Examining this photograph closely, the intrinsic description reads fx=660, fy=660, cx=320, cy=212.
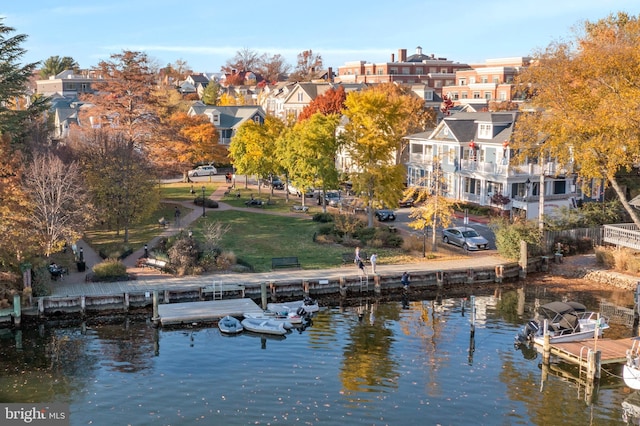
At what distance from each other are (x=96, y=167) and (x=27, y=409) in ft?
103

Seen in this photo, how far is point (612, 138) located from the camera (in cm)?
4512

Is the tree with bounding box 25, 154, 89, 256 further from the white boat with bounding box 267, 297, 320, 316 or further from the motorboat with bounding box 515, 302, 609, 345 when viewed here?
the motorboat with bounding box 515, 302, 609, 345

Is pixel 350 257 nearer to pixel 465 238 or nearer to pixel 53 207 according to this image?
pixel 465 238

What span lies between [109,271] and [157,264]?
11.4ft

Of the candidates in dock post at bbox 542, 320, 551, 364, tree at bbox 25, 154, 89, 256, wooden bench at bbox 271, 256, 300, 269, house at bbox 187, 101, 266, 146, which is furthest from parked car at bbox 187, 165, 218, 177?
dock post at bbox 542, 320, 551, 364

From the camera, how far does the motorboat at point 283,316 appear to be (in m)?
37.0

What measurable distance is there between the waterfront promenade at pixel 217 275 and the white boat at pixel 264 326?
581 centimetres

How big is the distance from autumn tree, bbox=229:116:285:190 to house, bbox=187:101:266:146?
31.6m

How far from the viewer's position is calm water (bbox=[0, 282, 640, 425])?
2617cm

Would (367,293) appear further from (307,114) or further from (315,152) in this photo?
(307,114)

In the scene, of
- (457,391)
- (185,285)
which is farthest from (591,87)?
(185,285)

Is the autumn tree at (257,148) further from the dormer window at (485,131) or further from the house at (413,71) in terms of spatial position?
the house at (413,71)

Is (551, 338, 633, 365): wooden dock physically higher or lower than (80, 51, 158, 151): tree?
lower

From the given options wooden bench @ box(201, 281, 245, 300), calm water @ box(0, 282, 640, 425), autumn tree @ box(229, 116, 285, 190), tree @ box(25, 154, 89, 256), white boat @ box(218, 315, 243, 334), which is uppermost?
autumn tree @ box(229, 116, 285, 190)
